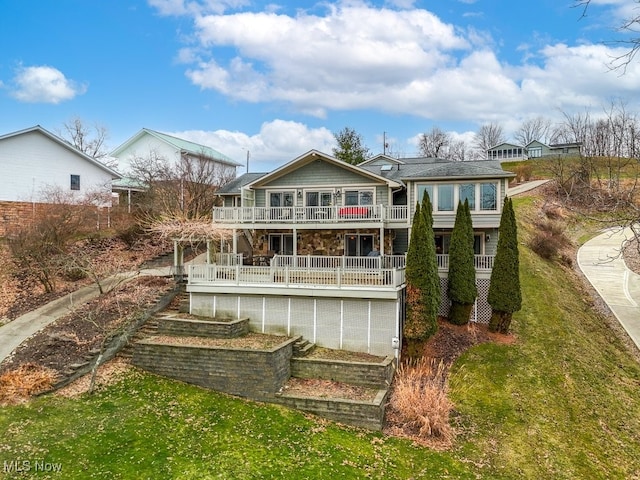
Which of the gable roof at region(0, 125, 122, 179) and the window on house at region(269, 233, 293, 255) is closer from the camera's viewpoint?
the window on house at region(269, 233, 293, 255)

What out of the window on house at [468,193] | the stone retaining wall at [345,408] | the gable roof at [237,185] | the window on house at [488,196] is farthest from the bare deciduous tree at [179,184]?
the window on house at [488,196]

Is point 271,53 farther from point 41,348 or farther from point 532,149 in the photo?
point 532,149

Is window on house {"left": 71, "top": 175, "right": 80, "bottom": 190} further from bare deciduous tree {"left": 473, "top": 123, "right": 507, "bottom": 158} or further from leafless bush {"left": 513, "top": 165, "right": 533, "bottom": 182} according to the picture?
bare deciduous tree {"left": 473, "top": 123, "right": 507, "bottom": 158}

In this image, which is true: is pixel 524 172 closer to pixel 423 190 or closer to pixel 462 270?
pixel 423 190

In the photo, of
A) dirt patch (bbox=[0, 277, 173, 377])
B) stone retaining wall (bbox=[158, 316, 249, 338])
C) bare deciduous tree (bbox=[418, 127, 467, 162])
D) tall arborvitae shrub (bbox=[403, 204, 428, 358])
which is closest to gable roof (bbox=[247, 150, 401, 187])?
tall arborvitae shrub (bbox=[403, 204, 428, 358])

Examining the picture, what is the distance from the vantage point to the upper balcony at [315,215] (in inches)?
810

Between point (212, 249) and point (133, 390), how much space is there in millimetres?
11349

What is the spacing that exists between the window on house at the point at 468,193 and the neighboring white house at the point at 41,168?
23.1 meters

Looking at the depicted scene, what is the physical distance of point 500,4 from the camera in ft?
41.4

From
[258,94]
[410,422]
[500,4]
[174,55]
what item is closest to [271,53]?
[174,55]

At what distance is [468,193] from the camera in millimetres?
20531

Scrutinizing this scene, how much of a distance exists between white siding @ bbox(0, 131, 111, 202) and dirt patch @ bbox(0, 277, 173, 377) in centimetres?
1215

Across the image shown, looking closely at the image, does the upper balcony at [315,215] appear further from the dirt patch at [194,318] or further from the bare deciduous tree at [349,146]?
the bare deciduous tree at [349,146]

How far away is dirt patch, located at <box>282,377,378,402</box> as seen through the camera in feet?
45.7
